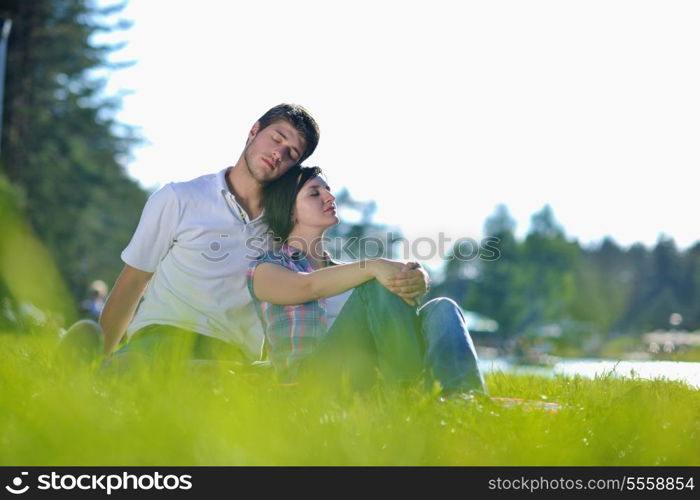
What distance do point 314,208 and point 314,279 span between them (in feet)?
1.74

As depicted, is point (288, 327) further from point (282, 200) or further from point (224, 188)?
point (224, 188)

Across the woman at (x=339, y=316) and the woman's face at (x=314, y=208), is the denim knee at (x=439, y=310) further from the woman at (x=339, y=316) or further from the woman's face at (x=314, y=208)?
the woman's face at (x=314, y=208)

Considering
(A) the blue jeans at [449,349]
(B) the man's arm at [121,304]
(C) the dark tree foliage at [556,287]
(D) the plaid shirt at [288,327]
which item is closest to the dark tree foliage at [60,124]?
(B) the man's arm at [121,304]

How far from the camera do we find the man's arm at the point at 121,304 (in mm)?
4258

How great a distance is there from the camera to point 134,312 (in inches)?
173

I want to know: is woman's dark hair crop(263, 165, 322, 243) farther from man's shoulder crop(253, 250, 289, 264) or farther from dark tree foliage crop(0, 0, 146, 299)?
dark tree foliage crop(0, 0, 146, 299)

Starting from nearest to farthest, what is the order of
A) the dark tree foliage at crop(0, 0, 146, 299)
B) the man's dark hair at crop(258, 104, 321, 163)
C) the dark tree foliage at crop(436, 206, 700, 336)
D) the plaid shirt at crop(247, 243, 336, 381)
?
the plaid shirt at crop(247, 243, 336, 381)
the man's dark hair at crop(258, 104, 321, 163)
the dark tree foliage at crop(0, 0, 146, 299)
the dark tree foliage at crop(436, 206, 700, 336)

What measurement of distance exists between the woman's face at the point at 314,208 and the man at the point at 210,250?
170 millimetres

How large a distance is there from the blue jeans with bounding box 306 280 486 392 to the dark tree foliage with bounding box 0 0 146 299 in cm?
2236

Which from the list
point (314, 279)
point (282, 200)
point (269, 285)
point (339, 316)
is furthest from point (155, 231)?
point (339, 316)

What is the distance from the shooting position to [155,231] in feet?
13.6

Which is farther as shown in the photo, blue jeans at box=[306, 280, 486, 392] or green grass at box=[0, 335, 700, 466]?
blue jeans at box=[306, 280, 486, 392]

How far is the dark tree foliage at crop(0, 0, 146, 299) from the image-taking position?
25.2m

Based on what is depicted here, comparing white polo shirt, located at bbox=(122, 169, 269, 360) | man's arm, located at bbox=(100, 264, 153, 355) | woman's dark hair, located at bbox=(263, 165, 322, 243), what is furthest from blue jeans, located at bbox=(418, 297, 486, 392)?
man's arm, located at bbox=(100, 264, 153, 355)
